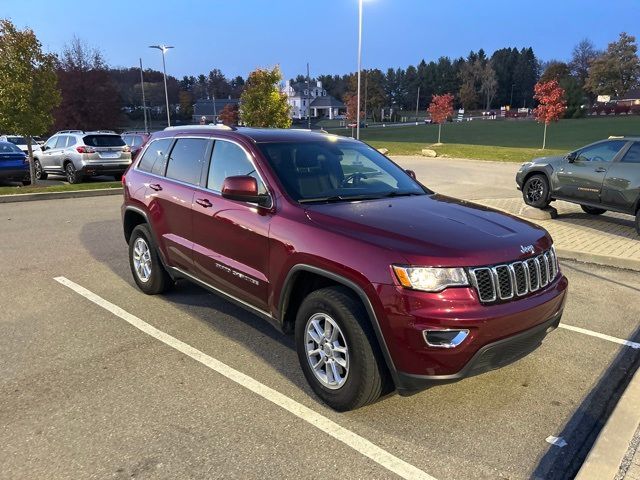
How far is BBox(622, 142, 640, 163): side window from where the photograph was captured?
8852mm

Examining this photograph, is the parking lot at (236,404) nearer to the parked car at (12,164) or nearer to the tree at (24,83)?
the tree at (24,83)

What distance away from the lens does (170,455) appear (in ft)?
9.74

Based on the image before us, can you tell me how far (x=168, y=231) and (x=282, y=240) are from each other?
72.6 inches

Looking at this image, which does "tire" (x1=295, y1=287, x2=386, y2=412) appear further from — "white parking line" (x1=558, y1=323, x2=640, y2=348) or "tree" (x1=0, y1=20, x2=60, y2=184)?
"tree" (x1=0, y1=20, x2=60, y2=184)

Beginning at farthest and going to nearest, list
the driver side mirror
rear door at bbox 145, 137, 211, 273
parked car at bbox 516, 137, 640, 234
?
parked car at bbox 516, 137, 640, 234 < rear door at bbox 145, 137, 211, 273 < the driver side mirror

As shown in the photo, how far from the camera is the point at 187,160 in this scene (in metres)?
4.94

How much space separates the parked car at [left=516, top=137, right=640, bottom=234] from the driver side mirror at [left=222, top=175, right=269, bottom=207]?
23.7 feet

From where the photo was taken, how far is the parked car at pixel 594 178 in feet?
28.9

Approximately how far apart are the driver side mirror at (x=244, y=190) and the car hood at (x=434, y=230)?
391mm

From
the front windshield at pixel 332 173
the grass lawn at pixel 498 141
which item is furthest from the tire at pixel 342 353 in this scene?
the grass lawn at pixel 498 141

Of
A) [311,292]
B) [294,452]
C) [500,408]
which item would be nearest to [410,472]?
[294,452]

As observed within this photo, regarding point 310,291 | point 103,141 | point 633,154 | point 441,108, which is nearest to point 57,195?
point 103,141

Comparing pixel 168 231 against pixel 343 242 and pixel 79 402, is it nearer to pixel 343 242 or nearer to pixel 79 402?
pixel 79 402

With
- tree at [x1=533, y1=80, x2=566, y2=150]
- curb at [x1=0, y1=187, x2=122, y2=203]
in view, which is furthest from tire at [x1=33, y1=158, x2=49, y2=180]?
tree at [x1=533, y1=80, x2=566, y2=150]
